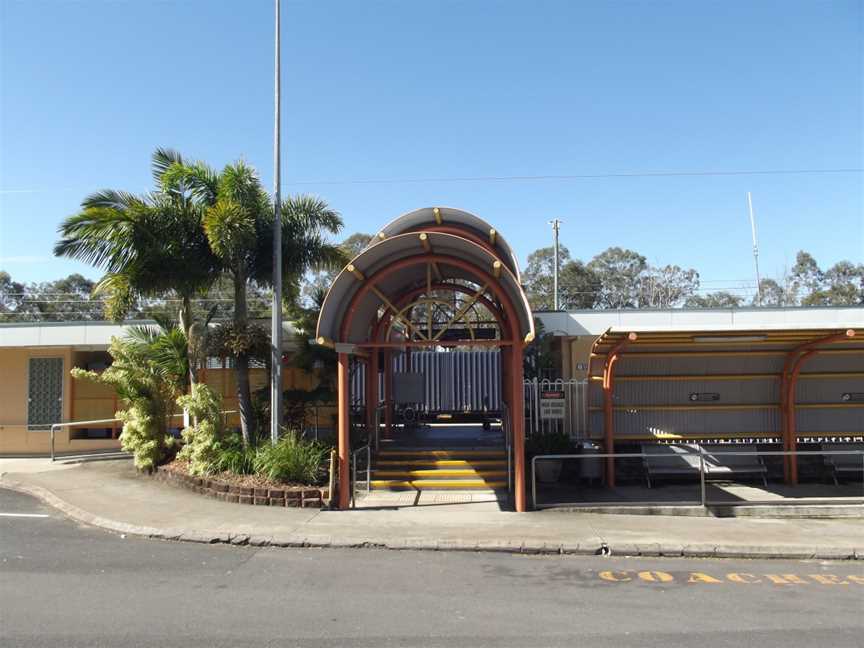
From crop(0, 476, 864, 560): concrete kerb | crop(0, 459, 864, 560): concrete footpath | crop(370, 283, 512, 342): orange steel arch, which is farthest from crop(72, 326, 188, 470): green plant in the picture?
crop(0, 476, 864, 560): concrete kerb

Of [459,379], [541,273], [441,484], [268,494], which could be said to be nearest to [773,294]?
[541,273]

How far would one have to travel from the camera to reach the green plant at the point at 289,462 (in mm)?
11508

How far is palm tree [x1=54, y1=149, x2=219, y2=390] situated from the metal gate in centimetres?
711

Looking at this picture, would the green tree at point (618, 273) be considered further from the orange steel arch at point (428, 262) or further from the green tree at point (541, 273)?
the orange steel arch at point (428, 262)

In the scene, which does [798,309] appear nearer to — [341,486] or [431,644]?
[341,486]

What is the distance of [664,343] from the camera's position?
494 inches

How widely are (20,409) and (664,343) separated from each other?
16541 mm

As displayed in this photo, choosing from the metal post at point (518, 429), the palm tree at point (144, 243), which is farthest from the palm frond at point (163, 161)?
the metal post at point (518, 429)

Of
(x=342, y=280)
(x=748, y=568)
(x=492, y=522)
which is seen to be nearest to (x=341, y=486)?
(x=492, y=522)

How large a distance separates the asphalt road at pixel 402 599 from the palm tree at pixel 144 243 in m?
5.45

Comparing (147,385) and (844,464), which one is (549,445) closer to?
(844,464)

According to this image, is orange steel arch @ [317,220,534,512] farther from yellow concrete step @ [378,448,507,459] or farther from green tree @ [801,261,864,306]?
green tree @ [801,261,864,306]

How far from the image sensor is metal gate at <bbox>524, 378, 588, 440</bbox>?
1393 cm

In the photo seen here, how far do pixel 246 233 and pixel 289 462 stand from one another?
437 centimetres
